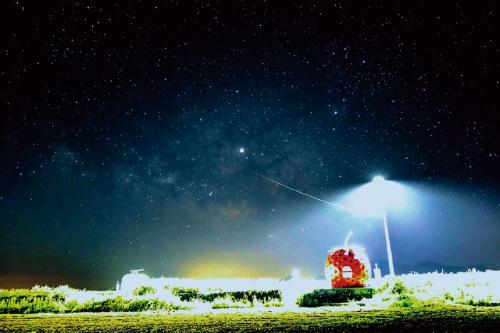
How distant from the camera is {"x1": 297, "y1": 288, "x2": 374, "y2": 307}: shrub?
24.8 ft

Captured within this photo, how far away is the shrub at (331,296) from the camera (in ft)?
24.8

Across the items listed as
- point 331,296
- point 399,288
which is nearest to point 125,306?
point 331,296

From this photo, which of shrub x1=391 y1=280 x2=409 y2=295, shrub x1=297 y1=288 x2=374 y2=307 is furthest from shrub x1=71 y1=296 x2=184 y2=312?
shrub x1=391 y1=280 x2=409 y2=295

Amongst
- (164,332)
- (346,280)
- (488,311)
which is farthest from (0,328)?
(346,280)

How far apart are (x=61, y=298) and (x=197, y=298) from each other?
131 inches

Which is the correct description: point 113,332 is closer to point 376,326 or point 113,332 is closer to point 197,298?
point 376,326

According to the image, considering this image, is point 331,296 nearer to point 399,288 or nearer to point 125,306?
point 399,288

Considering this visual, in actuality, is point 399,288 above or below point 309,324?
below

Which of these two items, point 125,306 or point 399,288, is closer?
point 125,306

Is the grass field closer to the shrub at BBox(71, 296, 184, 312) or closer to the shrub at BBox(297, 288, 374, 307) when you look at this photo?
the shrub at BBox(71, 296, 184, 312)

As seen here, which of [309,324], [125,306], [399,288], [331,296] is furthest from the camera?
[399,288]

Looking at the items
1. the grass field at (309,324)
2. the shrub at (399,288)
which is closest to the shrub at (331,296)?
the shrub at (399,288)

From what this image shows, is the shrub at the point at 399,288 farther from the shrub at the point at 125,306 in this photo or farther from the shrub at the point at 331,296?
the shrub at the point at 125,306

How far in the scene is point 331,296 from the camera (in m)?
8.07
